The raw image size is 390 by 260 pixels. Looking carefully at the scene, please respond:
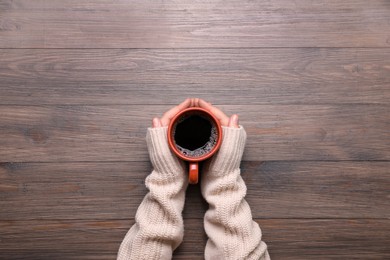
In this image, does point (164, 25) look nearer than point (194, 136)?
No

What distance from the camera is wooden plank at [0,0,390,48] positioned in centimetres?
100

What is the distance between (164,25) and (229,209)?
458mm

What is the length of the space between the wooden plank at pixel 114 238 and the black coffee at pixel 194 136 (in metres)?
0.18

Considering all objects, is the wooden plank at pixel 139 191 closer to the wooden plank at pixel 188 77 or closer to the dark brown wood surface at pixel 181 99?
the dark brown wood surface at pixel 181 99

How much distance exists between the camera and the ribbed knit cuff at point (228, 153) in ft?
2.95

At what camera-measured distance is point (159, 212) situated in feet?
2.95

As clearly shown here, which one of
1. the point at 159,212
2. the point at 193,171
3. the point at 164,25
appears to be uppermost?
the point at 164,25

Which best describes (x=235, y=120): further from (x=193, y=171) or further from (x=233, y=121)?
(x=193, y=171)

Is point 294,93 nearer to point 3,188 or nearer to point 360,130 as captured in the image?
point 360,130

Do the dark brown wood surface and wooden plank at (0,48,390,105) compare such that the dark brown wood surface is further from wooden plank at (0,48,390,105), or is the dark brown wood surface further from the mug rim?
the mug rim

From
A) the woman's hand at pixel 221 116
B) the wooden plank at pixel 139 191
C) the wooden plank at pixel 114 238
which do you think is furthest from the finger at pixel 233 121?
the wooden plank at pixel 114 238

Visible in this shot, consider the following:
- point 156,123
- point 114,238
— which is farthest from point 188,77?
point 114,238

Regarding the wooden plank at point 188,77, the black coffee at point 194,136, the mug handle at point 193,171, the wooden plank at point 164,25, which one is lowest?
the mug handle at point 193,171

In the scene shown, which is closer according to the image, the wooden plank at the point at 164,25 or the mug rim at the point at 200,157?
the mug rim at the point at 200,157
